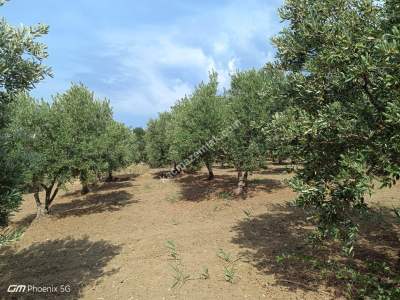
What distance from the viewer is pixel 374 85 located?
24.2 ft

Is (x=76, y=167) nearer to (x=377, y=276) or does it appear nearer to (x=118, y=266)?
(x=118, y=266)

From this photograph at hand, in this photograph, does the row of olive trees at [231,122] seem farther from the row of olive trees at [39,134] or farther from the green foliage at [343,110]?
the green foliage at [343,110]

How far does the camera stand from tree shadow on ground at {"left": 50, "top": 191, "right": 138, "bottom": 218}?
2543 centimetres

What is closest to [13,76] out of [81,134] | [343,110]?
[343,110]

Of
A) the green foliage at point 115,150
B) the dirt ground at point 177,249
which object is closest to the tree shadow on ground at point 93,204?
the dirt ground at point 177,249

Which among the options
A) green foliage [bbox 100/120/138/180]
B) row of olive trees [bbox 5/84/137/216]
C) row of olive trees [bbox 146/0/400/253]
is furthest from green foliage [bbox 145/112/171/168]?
row of olive trees [bbox 146/0/400/253]

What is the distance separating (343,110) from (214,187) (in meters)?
24.3

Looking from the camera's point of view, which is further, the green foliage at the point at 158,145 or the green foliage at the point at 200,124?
the green foliage at the point at 158,145

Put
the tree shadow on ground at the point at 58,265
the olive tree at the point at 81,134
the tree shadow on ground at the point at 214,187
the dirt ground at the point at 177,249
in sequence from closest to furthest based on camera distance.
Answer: the dirt ground at the point at 177,249 → the tree shadow on ground at the point at 58,265 → the olive tree at the point at 81,134 → the tree shadow on ground at the point at 214,187

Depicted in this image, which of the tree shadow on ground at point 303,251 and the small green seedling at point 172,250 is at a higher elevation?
the small green seedling at point 172,250

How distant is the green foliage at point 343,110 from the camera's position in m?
6.79

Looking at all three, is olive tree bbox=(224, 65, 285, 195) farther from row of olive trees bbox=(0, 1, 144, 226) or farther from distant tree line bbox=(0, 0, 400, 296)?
distant tree line bbox=(0, 0, 400, 296)

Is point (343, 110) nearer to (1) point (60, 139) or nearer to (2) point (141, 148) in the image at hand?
(1) point (60, 139)

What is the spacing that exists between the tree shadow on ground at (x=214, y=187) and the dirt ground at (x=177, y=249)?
3.58 ft
